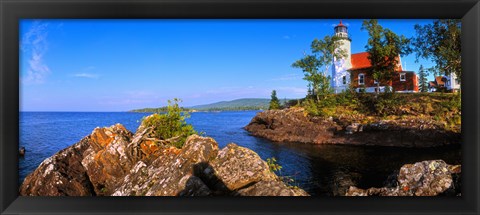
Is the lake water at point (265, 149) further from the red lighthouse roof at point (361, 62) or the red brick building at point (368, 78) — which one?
the red lighthouse roof at point (361, 62)

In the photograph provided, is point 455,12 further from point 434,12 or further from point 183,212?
point 183,212

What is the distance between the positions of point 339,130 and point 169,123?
4036mm

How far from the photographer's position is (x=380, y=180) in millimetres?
4289

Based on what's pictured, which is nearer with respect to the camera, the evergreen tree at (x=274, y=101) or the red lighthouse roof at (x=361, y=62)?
the evergreen tree at (x=274, y=101)

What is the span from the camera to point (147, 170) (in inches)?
109

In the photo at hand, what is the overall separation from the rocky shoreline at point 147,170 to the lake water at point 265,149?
0.17m

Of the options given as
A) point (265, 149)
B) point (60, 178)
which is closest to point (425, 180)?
point (265, 149)

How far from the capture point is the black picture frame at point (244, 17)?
200 centimetres

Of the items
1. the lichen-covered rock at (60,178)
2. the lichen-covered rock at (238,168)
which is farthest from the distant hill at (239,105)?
the lichen-covered rock at (60,178)

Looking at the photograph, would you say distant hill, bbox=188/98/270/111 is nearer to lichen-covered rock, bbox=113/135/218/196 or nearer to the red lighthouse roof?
lichen-covered rock, bbox=113/135/218/196

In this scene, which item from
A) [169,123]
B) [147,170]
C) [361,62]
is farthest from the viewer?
[361,62]

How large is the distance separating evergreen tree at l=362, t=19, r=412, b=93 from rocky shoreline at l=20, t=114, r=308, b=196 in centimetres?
218

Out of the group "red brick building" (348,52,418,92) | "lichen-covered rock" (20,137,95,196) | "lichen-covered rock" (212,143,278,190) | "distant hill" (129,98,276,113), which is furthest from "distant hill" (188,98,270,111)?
"red brick building" (348,52,418,92)

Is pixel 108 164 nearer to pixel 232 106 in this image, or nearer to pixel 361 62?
pixel 232 106
